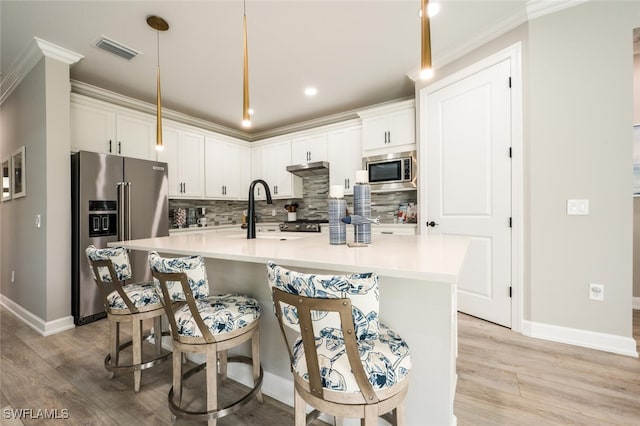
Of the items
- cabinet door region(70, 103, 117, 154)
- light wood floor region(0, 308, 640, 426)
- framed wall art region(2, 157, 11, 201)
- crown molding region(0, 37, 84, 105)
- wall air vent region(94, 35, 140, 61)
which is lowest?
light wood floor region(0, 308, 640, 426)

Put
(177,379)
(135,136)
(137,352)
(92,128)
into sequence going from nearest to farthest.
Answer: (177,379), (137,352), (92,128), (135,136)

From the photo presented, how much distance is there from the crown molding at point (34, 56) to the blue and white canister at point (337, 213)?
3013 mm

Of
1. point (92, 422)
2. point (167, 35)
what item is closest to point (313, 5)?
point (167, 35)

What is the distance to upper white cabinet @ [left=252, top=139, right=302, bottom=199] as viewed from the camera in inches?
189

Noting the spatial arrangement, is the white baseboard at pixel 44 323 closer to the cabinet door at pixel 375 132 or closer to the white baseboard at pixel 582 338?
the cabinet door at pixel 375 132

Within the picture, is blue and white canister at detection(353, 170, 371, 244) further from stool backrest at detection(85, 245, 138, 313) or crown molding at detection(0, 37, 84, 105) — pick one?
crown molding at detection(0, 37, 84, 105)

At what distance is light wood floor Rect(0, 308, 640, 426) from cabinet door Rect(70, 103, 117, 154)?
6.69ft

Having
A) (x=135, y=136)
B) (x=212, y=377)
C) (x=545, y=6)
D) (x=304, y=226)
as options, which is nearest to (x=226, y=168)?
(x=135, y=136)

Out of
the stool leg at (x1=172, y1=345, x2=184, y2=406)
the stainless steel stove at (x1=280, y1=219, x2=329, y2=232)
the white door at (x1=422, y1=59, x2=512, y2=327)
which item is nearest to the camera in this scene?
the stool leg at (x1=172, y1=345, x2=184, y2=406)

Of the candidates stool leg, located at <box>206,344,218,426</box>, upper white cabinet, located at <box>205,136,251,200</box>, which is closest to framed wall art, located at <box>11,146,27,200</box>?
upper white cabinet, located at <box>205,136,251,200</box>

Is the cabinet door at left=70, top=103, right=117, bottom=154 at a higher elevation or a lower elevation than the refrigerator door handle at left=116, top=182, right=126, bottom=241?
higher

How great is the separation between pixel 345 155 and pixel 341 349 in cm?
351

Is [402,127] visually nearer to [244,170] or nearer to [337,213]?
[337,213]

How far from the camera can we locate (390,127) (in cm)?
365
